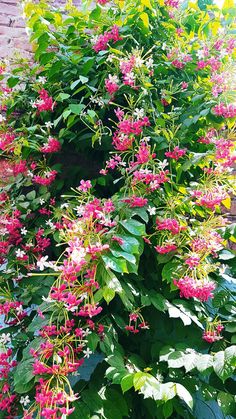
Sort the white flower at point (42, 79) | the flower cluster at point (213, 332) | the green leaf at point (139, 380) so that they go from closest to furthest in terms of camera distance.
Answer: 1. the green leaf at point (139, 380)
2. the flower cluster at point (213, 332)
3. the white flower at point (42, 79)

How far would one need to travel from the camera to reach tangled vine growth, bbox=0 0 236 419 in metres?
1.00

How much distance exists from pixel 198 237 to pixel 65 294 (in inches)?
18.0

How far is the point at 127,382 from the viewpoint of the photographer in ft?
3.07

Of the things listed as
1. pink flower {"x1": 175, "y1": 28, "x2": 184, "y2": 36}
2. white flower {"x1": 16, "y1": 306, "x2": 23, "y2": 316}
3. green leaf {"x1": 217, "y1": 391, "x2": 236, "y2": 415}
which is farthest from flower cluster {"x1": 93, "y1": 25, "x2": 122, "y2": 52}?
green leaf {"x1": 217, "y1": 391, "x2": 236, "y2": 415}

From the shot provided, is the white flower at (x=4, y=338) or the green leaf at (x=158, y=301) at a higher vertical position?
the green leaf at (x=158, y=301)

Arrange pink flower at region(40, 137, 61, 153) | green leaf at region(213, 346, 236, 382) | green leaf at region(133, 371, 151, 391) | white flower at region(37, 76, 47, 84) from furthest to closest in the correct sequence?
white flower at region(37, 76, 47, 84), pink flower at region(40, 137, 61, 153), green leaf at region(213, 346, 236, 382), green leaf at region(133, 371, 151, 391)

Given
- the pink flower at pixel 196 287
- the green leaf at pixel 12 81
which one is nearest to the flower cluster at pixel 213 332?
the pink flower at pixel 196 287

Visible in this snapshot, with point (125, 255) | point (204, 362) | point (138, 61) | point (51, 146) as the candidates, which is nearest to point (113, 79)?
point (138, 61)

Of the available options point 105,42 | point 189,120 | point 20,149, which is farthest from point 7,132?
point 189,120

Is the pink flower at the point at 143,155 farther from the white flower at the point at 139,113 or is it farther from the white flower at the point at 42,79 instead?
the white flower at the point at 42,79

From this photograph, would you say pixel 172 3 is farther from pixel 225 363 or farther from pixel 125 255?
pixel 225 363

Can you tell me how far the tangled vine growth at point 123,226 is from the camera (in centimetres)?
100

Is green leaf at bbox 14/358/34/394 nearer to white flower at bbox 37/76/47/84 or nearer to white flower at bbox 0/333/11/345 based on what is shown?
white flower at bbox 0/333/11/345

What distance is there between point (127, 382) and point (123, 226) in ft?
1.36
